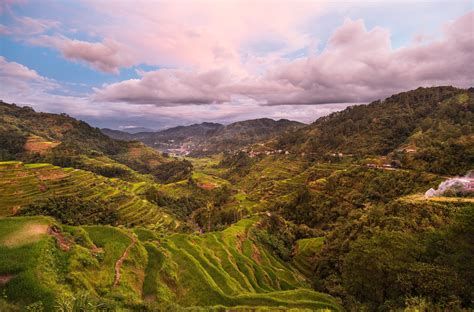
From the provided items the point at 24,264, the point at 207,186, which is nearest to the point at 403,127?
the point at 207,186

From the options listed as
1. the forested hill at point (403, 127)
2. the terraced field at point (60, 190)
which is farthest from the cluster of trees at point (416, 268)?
the forested hill at point (403, 127)

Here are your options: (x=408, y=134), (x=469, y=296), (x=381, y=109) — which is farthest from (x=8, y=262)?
(x=381, y=109)

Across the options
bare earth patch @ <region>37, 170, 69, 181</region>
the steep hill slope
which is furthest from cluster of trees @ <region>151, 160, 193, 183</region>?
the steep hill slope

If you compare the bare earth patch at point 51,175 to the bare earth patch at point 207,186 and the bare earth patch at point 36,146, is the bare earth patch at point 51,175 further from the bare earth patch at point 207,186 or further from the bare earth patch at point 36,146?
the bare earth patch at point 36,146

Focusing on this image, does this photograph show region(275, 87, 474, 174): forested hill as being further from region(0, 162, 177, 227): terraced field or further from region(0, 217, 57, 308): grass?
region(0, 217, 57, 308): grass

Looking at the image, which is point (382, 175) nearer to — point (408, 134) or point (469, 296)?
point (469, 296)

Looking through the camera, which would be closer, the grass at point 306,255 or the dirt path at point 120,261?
the dirt path at point 120,261

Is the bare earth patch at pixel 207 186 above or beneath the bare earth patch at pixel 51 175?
beneath
